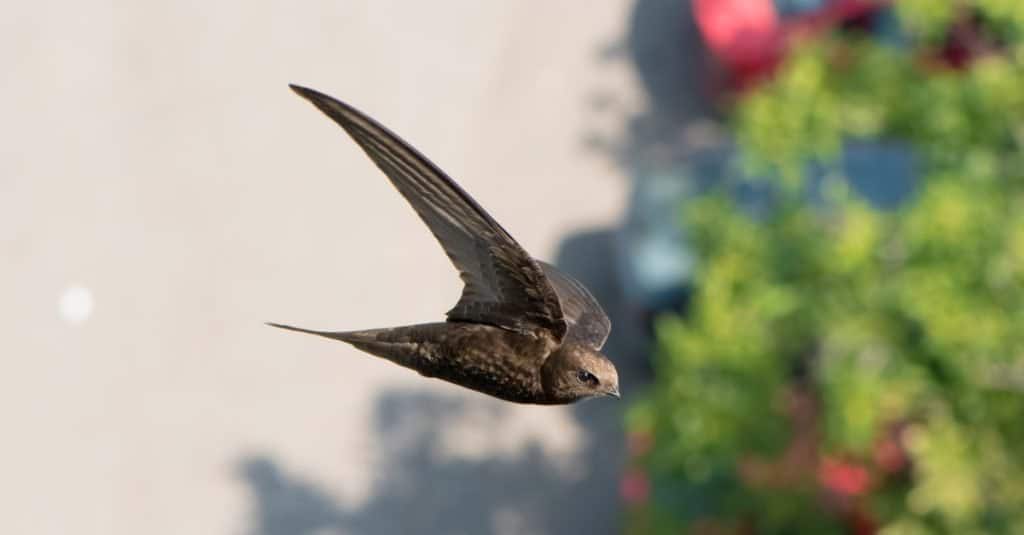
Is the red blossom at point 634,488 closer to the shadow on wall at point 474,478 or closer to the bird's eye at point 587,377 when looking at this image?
the shadow on wall at point 474,478

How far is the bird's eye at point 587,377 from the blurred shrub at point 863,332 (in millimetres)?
3069

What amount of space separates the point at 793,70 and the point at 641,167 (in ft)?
9.00

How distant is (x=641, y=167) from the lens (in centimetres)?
883

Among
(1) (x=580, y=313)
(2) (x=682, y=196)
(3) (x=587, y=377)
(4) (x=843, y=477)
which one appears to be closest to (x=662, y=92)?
(2) (x=682, y=196)

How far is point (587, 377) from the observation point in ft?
7.66

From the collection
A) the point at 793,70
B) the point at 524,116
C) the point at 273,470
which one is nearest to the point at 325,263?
the point at 273,470

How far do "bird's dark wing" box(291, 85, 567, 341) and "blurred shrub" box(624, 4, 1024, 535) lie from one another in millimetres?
3153

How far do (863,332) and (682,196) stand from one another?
2617 millimetres

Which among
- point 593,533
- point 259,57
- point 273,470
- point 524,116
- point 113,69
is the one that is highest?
point 524,116

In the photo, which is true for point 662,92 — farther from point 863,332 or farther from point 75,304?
point 863,332

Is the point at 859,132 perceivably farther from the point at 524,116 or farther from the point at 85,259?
the point at 85,259

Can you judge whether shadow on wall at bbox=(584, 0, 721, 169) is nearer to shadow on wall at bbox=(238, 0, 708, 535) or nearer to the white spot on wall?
shadow on wall at bbox=(238, 0, 708, 535)

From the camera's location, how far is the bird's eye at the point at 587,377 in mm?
2322

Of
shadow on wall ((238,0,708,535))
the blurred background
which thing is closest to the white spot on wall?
the blurred background
